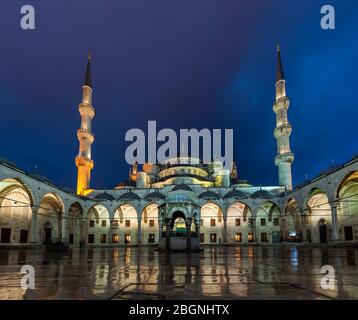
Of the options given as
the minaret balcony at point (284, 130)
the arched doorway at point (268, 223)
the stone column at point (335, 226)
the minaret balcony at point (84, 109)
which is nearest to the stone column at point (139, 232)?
the arched doorway at point (268, 223)

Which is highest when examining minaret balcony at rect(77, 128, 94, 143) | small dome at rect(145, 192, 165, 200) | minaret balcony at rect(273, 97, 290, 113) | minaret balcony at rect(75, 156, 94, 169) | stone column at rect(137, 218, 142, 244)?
minaret balcony at rect(273, 97, 290, 113)

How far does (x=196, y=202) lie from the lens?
35781 millimetres

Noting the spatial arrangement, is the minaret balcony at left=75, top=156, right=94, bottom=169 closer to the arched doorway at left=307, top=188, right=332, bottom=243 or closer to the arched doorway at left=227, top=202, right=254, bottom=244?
the arched doorway at left=227, top=202, right=254, bottom=244

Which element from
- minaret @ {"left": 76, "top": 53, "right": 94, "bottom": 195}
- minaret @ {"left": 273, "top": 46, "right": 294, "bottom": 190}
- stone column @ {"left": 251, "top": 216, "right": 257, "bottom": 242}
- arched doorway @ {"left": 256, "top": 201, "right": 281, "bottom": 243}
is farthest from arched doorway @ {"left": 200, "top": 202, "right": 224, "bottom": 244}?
minaret @ {"left": 76, "top": 53, "right": 94, "bottom": 195}

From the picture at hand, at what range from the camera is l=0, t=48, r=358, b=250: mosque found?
28672 millimetres

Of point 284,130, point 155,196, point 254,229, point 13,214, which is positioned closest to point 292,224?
point 254,229

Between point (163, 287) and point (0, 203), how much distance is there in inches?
1166

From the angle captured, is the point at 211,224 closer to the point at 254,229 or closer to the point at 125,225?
the point at 254,229

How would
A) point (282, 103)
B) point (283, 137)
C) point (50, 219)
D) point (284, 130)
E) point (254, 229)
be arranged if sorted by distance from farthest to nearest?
1. point (282, 103)
2. point (283, 137)
3. point (284, 130)
4. point (254, 229)
5. point (50, 219)

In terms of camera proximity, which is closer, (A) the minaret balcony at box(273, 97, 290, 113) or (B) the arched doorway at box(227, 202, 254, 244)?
(B) the arched doorway at box(227, 202, 254, 244)

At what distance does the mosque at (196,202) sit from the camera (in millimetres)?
28672

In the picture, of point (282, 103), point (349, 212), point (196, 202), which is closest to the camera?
point (349, 212)
